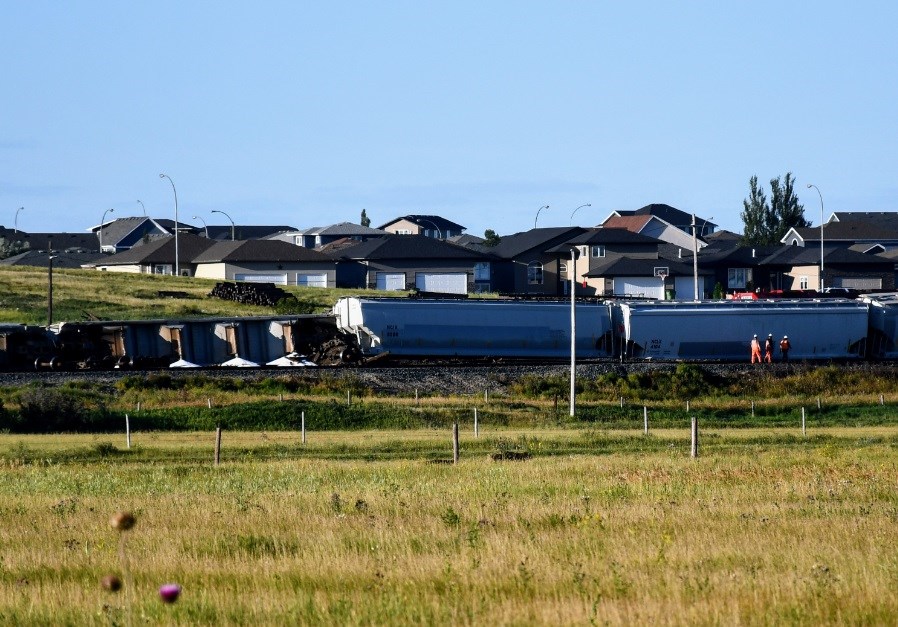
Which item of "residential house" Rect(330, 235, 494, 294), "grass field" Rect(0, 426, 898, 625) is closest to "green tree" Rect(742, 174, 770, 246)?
"residential house" Rect(330, 235, 494, 294)

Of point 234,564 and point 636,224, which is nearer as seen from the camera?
point 234,564

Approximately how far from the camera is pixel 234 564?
13.6 metres

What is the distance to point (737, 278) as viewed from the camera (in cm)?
10500

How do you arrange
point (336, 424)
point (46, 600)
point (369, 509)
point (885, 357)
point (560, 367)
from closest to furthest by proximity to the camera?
point (46, 600) → point (369, 509) → point (336, 424) → point (560, 367) → point (885, 357)

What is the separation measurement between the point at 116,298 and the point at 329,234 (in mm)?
71817

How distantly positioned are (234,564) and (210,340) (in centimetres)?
3846

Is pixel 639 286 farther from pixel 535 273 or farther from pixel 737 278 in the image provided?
pixel 535 273


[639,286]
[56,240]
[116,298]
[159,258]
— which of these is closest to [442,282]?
[639,286]

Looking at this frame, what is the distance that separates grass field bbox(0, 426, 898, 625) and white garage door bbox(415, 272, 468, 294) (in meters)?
73.4

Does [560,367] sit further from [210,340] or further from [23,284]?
[23,284]

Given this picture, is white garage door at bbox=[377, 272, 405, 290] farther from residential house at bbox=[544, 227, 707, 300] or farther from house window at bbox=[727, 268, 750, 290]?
house window at bbox=[727, 268, 750, 290]

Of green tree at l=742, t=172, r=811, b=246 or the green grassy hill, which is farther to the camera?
green tree at l=742, t=172, r=811, b=246

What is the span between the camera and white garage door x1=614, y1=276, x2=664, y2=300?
99562 mm

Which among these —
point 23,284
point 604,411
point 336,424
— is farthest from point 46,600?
point 23,284
